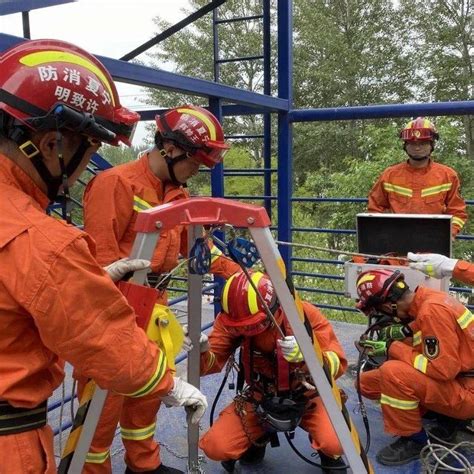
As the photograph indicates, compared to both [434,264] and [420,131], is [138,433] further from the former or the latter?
[420,131]

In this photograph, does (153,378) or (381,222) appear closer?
(153,378)

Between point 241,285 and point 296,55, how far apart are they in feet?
55.3

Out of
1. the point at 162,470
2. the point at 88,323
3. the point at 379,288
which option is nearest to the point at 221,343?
the point at 162,470

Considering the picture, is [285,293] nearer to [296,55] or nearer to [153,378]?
[153,378]

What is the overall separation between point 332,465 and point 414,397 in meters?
0.56

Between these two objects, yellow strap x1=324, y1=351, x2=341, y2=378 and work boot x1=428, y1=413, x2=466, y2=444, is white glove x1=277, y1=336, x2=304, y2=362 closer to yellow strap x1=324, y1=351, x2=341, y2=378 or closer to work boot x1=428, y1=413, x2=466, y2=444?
yellow strap x1=324, y1=351, x2=341, y2=378

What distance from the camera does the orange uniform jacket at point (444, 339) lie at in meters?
2.92

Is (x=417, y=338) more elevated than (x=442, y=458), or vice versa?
(x=417, y=338)

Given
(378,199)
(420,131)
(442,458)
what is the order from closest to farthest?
(442,458) → (420,131) → (378,199)

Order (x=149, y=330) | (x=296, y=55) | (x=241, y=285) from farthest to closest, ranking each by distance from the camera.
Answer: (x=296, y=55), (x=241, y=285), (x=149, y=330)

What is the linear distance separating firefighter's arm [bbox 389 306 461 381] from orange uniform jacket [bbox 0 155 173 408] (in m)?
1.87

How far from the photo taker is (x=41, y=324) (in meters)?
1.34

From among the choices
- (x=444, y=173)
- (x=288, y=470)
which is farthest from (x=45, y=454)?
(x=444, y=173)

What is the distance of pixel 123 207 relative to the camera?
2.59 metres
